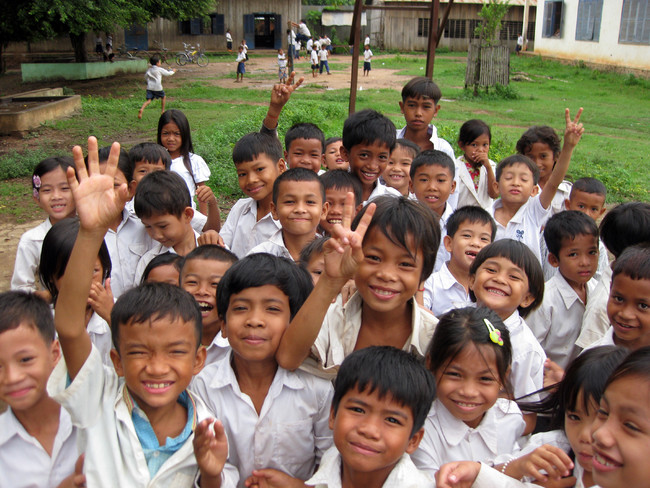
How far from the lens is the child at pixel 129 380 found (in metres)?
1.68

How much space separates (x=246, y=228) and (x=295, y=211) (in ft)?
2.07

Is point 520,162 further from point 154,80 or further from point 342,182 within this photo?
point 154,80

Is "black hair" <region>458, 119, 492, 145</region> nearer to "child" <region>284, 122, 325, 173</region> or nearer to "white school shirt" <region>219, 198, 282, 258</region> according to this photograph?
"child" <region>284, 122, 325, 173</region>

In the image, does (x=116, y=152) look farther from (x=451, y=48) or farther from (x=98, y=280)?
(x=451, y=48)

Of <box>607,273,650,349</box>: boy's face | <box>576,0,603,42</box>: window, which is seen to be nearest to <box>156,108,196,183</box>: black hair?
<box>607,273,650,349</box>: boy's face

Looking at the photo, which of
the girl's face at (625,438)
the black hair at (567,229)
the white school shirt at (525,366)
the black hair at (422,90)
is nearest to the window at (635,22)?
the black hair at (422,90)

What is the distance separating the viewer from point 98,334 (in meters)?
2.45

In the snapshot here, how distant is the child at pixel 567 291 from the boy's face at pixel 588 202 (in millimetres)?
647

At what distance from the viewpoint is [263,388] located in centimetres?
208

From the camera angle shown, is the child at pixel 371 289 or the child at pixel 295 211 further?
the child at pixel 295 211

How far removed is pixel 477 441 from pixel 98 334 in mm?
1627

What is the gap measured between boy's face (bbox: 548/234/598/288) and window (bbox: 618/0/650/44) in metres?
18.3

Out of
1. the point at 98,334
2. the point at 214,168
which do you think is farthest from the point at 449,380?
the point at 214,168

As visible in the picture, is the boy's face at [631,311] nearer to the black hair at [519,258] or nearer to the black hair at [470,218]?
the black hair at [519,258]
